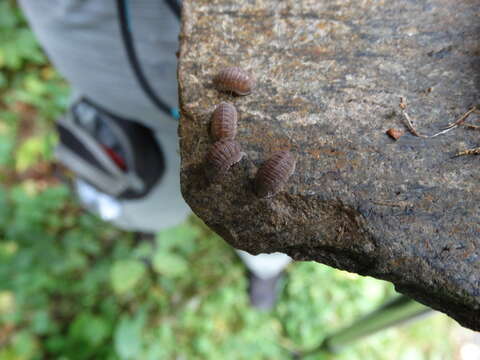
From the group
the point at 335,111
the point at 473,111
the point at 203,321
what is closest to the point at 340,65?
the point at 335,111

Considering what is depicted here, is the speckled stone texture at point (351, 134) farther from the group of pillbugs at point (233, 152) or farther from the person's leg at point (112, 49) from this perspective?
the person's leg at point (112, 49)

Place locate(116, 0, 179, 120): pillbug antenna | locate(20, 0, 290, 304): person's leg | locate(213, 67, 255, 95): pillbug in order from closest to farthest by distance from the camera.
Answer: locate(213, 67, 255, 95): pillbug → locate(116, 0, 179, 120): pillbug antenna → locate(20, 0, 290, 304): person's leg

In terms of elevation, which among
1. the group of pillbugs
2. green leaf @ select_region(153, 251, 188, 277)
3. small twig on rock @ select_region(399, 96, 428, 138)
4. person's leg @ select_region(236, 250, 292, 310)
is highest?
small twig on rock @ select_region(399, 96, 428, 138)

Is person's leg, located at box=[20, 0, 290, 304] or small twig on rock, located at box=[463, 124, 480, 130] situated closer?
small twig on rock, located at box=[463, 124, 480, 130]

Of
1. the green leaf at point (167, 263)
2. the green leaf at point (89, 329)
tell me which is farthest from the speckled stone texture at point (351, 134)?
the green leaf at point (89, 329)

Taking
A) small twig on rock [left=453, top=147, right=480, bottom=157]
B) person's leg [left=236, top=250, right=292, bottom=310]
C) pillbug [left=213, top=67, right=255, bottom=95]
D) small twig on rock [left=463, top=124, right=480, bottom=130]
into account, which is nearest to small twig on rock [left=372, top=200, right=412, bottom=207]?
small twig on rock [left=453, top=147, right=480, bottom=157]

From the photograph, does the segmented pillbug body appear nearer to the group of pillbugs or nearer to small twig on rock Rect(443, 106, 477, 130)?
the group of pillbugs

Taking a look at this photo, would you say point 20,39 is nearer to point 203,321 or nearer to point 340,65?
point 203,321

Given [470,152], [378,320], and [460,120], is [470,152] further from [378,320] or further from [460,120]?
[378,320]
